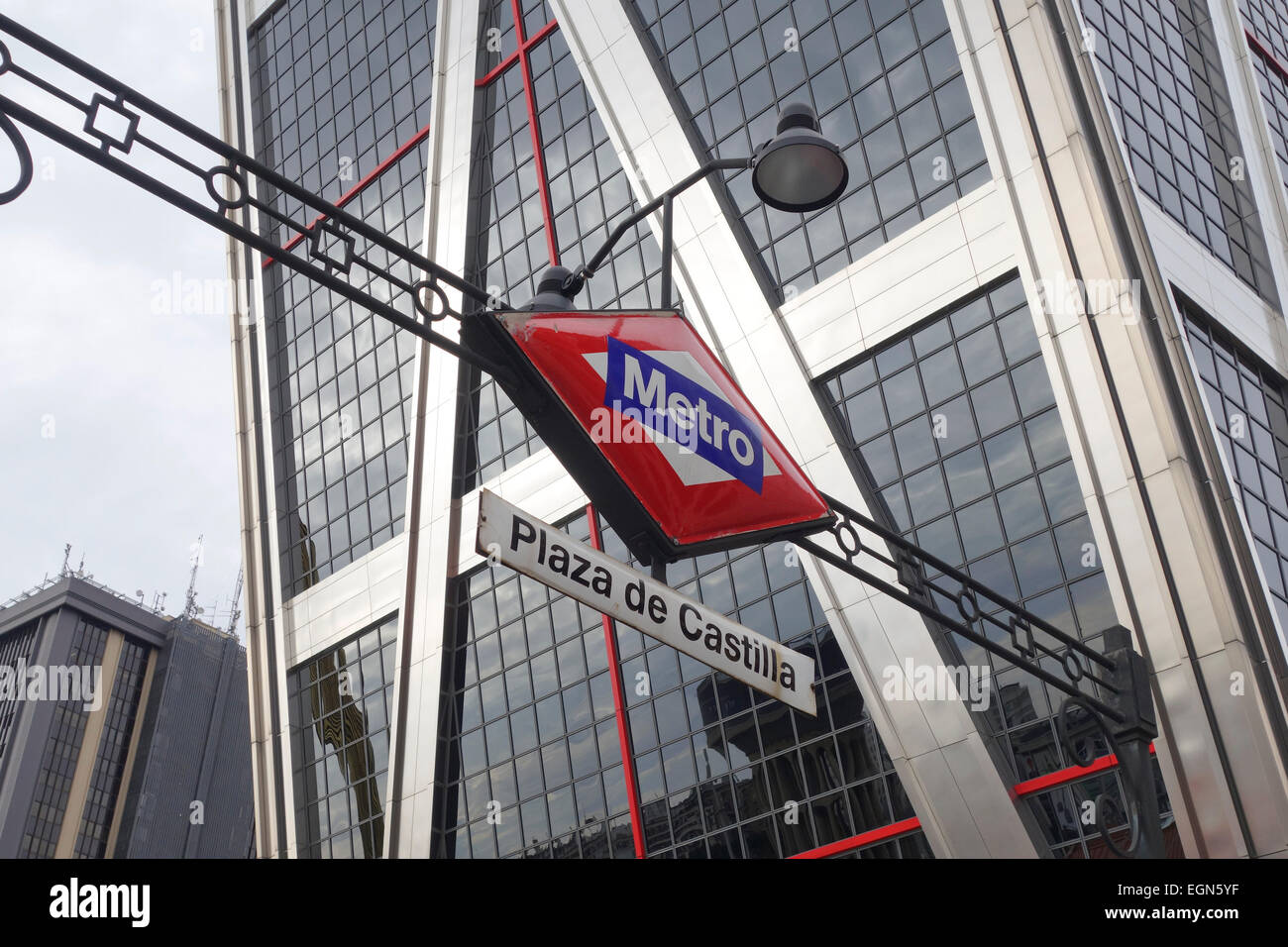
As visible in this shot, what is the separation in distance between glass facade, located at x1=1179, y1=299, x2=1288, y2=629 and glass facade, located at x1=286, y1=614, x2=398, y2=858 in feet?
68.5

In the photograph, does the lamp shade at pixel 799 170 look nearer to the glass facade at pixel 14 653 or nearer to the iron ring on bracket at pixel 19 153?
the iron ring on bracket at pixel 19 153

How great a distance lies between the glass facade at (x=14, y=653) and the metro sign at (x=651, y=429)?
117817 millimetres

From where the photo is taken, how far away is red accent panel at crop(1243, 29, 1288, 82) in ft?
103

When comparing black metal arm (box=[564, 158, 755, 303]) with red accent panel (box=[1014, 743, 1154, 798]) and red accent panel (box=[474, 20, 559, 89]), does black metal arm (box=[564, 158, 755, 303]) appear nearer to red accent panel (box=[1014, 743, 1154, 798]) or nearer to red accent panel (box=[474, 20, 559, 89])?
red accent panel (box=[1014, 743, 1154, 798])

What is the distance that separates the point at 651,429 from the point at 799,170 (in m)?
2.29

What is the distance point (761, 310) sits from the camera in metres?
26.3

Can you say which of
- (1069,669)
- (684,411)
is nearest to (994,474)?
(1069,669)

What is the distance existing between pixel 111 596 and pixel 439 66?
9597 cm

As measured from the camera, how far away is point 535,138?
109 feet

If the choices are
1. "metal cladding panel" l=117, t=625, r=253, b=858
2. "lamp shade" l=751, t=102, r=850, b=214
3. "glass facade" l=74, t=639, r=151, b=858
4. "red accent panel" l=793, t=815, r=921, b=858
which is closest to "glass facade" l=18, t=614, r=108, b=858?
"glass facade" l=74, t=639, r=151, b=858

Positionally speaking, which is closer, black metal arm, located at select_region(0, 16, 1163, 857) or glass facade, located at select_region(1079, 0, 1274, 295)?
black metal arm, located at select_region(0, 16, 1163, 857)

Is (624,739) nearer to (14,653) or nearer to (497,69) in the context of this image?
(497,69)

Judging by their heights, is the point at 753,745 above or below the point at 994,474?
below

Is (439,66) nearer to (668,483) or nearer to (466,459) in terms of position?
(466,459)
